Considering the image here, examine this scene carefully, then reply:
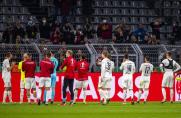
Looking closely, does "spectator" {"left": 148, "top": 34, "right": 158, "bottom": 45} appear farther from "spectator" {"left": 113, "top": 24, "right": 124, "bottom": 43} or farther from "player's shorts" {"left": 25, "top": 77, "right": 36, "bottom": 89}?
"player's shorts" {"left": 25, "top": 77, "right": 36, "bottom": 89}

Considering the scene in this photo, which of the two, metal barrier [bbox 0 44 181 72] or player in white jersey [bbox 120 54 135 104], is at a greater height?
metal barrier [bbox 0 44 181 72]

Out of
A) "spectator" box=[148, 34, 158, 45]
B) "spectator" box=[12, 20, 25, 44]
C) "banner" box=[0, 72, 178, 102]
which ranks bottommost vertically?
"banner" box=[0, 72, 178, 102]

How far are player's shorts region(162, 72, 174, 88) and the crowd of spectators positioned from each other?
257 inches

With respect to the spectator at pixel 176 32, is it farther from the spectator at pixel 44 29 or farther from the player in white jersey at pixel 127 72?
the player in white jersey at pixel 127 72

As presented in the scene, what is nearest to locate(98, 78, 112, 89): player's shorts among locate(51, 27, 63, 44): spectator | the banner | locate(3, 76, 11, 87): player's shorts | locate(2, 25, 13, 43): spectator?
the banner

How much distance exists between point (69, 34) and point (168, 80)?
8078mm

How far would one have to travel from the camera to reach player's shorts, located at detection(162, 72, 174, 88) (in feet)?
116

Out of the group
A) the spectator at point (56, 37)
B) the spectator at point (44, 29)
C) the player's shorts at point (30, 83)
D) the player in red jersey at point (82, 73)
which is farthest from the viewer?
the spectator at point (44, 29)

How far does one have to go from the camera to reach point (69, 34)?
41281 millimetres

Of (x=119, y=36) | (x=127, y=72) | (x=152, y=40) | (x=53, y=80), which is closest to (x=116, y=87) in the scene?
(x=127, y=72)

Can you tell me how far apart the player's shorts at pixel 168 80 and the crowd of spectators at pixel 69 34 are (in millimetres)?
6523

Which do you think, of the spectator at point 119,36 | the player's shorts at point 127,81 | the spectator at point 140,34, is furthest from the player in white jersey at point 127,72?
the spectator at point 140,34

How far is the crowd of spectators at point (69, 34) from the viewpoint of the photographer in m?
39.9

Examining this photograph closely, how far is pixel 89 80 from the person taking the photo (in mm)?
37594
